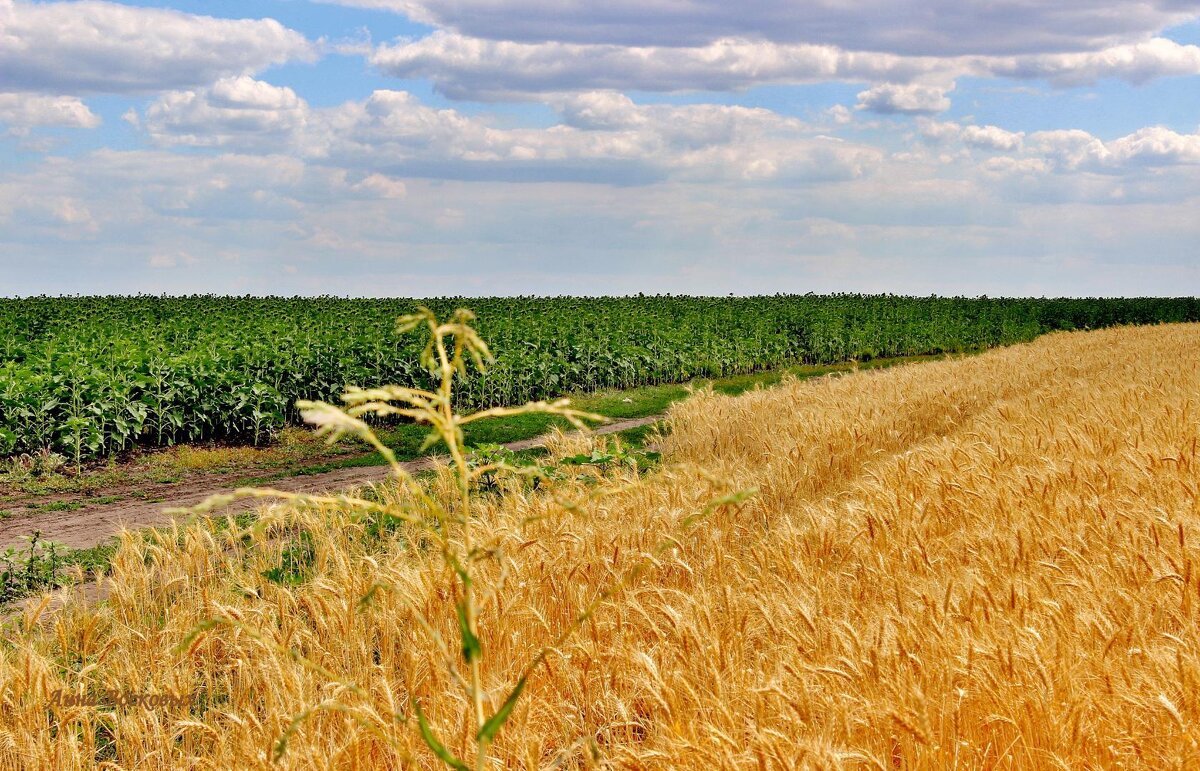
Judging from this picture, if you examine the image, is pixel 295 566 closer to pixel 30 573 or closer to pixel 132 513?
pixel 30 573

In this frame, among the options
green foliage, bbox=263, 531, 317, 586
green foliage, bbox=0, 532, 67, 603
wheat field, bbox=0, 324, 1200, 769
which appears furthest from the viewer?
green foliage, bbox=0, 532, 67, 603

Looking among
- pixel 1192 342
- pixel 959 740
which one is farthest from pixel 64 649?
pixel 1192 342

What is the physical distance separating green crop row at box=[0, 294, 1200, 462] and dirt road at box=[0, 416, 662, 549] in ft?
7.82

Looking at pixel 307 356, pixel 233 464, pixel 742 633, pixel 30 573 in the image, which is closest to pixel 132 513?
pixel 233 464

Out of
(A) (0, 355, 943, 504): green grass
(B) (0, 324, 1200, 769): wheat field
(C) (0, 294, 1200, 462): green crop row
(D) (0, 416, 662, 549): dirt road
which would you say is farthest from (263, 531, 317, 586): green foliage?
(C) (0, 294, 1200, 462): green crop row

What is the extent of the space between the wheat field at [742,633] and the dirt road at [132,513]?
11.8 ft

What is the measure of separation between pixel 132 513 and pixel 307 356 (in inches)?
284

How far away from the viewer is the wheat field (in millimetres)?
2984

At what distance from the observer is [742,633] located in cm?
399

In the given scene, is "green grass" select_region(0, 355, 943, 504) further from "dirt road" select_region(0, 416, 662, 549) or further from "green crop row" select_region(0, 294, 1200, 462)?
"green crop row" select_region(0, 294, 1200, 462)

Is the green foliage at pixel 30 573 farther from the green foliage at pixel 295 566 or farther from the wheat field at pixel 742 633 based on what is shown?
the green foliage at pixel 295 566

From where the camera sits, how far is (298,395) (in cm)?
1909

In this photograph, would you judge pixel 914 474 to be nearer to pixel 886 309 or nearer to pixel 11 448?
pixel 11 448

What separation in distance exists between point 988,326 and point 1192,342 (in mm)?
23710
